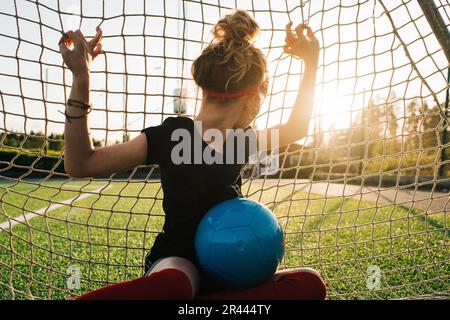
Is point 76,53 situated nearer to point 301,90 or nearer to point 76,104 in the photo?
point 76,104

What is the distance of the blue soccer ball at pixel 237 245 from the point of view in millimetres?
1477

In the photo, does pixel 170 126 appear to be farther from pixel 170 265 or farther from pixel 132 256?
pixel 132 256

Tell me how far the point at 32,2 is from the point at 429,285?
279 centimetres

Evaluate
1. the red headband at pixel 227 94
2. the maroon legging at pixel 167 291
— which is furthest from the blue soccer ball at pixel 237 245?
the red headband at pixel 227 94

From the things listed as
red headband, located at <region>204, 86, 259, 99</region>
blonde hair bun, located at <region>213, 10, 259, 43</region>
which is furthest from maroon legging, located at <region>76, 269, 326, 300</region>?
blonde hair bun, located at <region>213, 10, 259, 43</region>

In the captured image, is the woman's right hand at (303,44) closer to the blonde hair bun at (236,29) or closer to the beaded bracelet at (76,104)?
the blonde hair bun at (236,29)

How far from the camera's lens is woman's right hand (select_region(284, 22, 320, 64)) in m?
1.93

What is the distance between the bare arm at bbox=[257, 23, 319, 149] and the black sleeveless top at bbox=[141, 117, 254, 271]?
16.4 inches

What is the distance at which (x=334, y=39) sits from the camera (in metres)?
2.64

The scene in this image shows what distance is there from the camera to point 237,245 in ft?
4.85

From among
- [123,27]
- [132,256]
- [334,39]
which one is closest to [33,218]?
[132,256]

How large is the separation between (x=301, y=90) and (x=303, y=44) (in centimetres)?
21

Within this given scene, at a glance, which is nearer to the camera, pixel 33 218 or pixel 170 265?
pixel 170 265

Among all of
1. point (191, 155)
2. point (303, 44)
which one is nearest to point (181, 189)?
point (191, 155)
